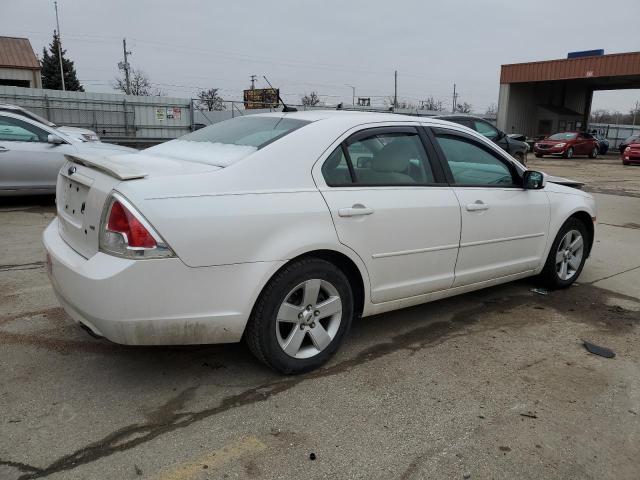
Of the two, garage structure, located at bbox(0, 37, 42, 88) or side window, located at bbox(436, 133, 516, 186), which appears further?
garage structure, located at bbox(0, 37, 42, 88)

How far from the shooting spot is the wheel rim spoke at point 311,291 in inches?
123

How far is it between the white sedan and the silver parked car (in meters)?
5.73

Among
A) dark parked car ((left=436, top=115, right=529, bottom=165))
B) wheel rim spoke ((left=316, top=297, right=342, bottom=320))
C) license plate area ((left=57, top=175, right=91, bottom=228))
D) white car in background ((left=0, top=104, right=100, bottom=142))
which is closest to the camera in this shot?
license plate area ((left=57, top=175, right=91, bottom=228))

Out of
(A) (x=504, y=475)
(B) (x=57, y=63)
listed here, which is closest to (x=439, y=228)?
(A) (x=504, y=475)

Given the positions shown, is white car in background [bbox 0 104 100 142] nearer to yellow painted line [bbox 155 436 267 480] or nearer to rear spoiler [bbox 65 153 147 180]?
rear spoiler [bbox 65 153 147 180]

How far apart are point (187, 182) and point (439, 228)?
1.80 meters

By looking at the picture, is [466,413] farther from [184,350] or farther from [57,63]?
[57,63]

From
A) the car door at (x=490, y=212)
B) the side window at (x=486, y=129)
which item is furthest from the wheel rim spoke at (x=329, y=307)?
the side window at (x=486, y=129)

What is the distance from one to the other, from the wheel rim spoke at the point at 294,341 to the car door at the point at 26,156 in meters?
6.77

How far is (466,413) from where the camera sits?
2.91 meters

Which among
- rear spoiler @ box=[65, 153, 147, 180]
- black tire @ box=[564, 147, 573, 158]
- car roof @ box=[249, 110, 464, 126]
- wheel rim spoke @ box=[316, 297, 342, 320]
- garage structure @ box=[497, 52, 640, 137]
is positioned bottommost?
black tire @ box=[564, 147, 573, 158]

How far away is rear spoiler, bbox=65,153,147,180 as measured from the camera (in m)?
2.78

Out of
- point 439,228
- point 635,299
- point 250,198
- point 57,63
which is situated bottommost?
point 635,299

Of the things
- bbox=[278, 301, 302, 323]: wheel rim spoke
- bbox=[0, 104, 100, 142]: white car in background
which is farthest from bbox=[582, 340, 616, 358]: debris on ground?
bbox=[0, 104, 100, 142]: white car in background
